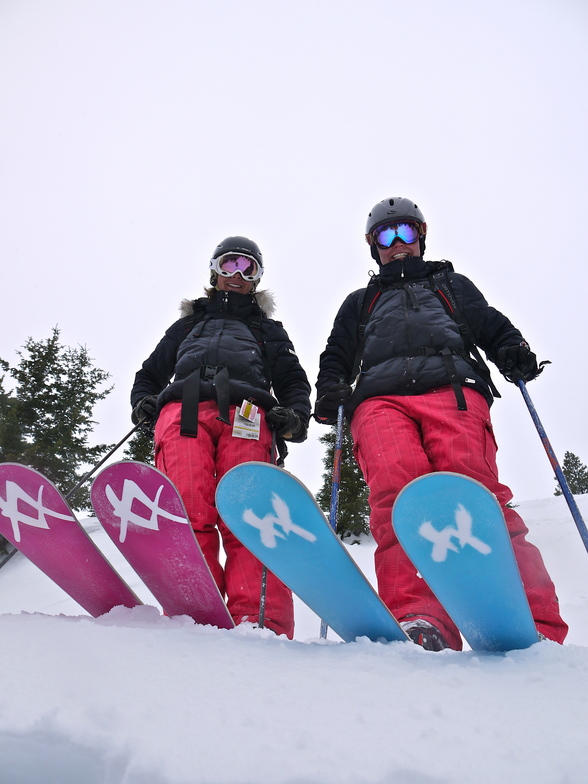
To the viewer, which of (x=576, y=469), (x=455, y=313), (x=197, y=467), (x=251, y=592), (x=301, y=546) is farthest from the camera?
(x=576, y=469)

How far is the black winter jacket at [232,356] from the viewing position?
2.91 m

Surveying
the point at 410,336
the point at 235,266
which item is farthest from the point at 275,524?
the point at 235,266

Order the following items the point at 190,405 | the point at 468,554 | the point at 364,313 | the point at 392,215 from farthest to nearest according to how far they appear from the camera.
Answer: the point at 392,215 → the point at 364,313 → the point at 190,405 → the point at 468,554

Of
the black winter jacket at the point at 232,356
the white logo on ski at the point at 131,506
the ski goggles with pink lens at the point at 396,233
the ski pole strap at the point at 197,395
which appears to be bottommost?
the white logo on ski at the point at 131,506

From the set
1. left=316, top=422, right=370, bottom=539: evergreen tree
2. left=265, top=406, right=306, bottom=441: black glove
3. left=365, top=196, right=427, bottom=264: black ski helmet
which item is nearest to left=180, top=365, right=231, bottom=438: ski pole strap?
left=265, top=406, right=306, bottom=441: black glove

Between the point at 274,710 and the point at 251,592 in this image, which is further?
the point at 251,592

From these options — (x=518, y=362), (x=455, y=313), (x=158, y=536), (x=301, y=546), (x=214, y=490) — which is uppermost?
(x=455, y=313)

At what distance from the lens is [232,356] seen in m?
3.03

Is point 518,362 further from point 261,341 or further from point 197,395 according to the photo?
point 197,395

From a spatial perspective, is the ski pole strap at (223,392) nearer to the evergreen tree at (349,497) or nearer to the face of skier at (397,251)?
the face of skier at (397,251)

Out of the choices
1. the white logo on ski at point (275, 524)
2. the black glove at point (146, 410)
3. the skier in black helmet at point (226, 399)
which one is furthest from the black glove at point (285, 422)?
the white logo on ski at point (275, 524)

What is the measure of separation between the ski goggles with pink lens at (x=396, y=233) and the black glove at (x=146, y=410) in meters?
1.96

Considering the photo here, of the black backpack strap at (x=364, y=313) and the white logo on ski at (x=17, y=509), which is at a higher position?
the black backpack strap at (x=364, y=313)

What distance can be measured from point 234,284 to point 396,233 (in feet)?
4.17
